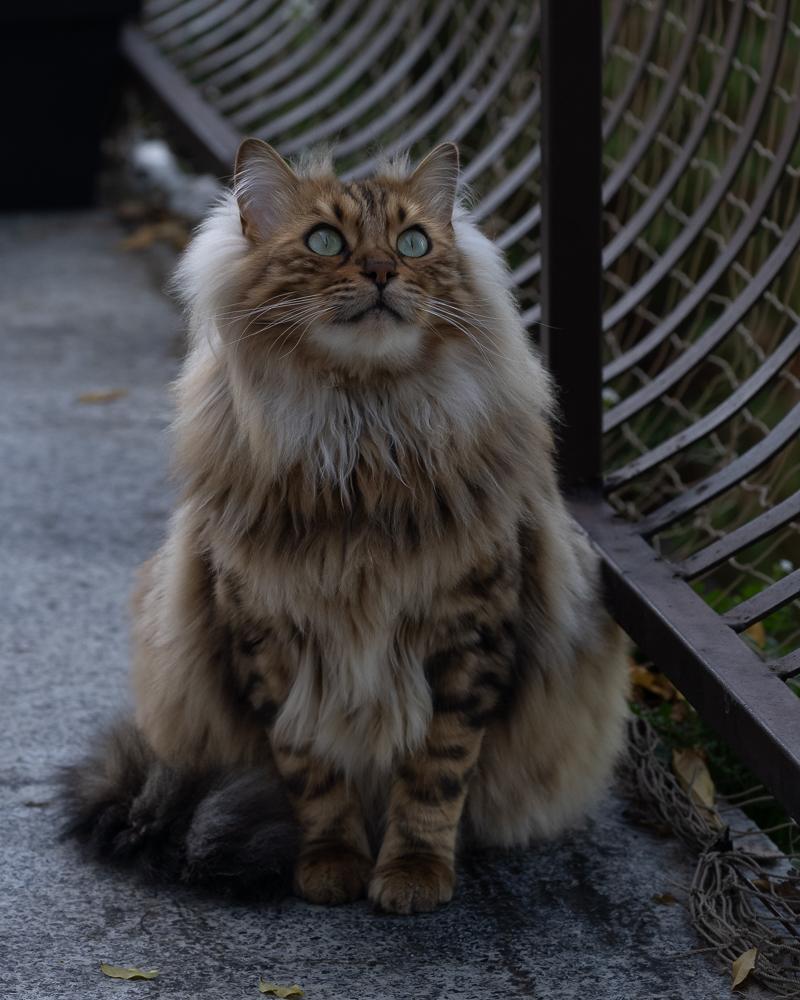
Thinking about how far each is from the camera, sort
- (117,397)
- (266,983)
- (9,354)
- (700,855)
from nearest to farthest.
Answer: (266,983)
(700,855)
(117,397)
(9,354)

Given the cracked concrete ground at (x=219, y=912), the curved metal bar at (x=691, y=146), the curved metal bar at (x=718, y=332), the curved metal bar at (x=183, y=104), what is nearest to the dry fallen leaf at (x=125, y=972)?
the cracked concrete ground at (x=219, y=912)

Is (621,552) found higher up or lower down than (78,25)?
higher up

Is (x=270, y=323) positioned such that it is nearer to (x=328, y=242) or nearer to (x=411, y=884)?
(x=328, y=242)

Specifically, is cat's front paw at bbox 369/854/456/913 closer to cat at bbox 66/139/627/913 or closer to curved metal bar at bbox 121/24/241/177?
cat at bbox 66/139/627/913

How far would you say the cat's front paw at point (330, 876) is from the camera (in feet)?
8.02

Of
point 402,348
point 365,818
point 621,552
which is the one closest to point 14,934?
point 365,818

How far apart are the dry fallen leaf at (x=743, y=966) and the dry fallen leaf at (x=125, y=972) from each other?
879mm

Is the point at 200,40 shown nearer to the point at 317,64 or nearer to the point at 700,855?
the point at 317,64

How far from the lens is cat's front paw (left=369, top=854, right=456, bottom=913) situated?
7.89ft

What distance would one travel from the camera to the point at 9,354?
5.43 meters

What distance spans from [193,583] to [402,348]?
23.6 inches

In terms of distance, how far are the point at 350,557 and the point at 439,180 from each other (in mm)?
659

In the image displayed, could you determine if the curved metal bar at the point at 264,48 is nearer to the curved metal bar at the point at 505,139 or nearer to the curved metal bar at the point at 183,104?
the curved metal bar at the point at 183,104

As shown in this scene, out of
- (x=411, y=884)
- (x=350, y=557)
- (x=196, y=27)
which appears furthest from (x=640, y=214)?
(x=196, y=27)
